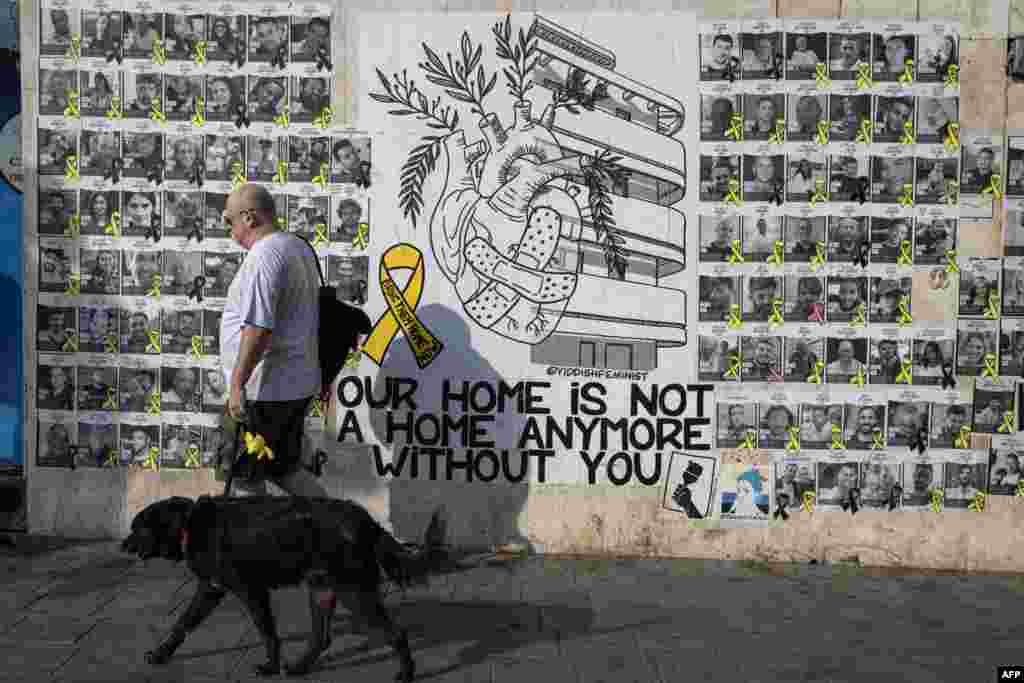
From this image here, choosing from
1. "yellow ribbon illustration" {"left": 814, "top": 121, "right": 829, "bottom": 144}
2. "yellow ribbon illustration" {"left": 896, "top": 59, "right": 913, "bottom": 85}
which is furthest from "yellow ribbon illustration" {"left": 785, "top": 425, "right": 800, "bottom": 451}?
"yellow ribbon illustration" {"left": 896, "top": 59, "right": 913, "bottom": 85}

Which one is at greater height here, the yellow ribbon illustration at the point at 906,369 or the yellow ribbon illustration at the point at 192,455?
the yellow ribbon illustration at the point at 906,369

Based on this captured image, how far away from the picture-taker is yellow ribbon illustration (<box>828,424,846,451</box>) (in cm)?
667

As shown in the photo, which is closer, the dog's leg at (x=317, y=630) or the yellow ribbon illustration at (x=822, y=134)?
the dog's leg at (x=317, y=630)

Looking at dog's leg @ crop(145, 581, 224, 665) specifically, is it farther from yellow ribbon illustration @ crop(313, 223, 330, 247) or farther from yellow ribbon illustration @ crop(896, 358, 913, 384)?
yellow ribbon illustration @ crop(896, 358, 913, 384)

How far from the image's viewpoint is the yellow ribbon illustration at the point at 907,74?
6559 mm

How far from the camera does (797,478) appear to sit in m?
6.68

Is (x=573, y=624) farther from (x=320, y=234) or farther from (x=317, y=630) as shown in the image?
(x=320, y=234)

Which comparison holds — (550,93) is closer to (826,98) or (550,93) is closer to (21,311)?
(826,98)

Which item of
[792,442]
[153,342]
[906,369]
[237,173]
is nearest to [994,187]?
[906,369]

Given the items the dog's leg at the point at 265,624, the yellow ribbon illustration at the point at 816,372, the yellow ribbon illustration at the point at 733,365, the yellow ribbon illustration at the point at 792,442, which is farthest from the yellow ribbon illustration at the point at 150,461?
the yellow ribbon illustration at the point at 816,372

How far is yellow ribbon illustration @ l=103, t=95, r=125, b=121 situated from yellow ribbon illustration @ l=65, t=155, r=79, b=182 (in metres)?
0.31

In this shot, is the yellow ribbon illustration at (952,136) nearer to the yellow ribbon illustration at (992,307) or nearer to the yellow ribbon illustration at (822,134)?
the yellow ribbon illustration at (822,134)

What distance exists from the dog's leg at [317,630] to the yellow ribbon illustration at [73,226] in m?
3.09

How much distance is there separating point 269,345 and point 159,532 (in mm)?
1001
